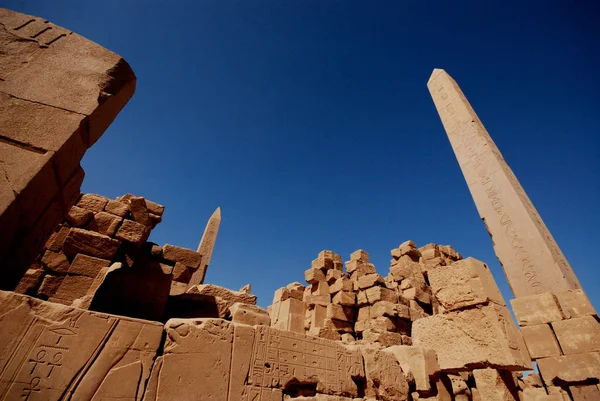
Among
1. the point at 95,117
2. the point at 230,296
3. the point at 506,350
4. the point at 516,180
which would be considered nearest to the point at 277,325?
the point at 230,296

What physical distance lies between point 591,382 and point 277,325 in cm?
666

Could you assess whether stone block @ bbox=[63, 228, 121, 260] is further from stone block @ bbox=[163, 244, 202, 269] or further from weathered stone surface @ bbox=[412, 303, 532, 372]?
weathered stone surface @ bbox=[412, 303, 532, 372]

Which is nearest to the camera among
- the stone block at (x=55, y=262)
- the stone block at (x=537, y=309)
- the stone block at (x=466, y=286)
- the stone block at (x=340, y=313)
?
the stone block at (x=55, y=262)

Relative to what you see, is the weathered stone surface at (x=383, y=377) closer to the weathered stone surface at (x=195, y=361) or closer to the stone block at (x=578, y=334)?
the weathered stone surface at (x=195, y=361)

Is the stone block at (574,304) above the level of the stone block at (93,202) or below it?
below

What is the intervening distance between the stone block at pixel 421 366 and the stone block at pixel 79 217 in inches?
193

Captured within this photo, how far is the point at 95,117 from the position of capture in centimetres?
297

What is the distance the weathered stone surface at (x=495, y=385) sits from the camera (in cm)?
388

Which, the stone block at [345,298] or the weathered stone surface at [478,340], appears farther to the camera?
the stone block at [345,298]

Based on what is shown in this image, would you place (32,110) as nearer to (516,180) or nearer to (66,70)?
(66,70)

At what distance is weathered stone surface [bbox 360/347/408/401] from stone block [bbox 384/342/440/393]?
228mm

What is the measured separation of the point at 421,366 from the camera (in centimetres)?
433

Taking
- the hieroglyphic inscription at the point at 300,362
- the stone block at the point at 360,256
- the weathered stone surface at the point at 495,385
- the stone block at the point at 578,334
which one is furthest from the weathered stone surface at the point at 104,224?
the stone block at the point at 360,256

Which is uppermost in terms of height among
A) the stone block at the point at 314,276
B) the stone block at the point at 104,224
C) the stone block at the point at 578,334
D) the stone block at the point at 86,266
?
the stone block at the point at 314,276
